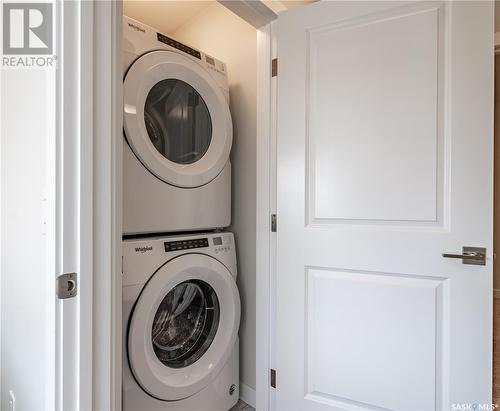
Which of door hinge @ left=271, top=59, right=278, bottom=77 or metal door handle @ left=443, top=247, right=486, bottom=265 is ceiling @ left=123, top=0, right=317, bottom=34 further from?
metal door handle @ left=443, top=247, right=486, bottom=265

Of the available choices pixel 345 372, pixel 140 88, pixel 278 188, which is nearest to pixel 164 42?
pixel 140 88

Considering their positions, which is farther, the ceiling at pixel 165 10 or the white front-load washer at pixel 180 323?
the ceiling at pixel 165 10

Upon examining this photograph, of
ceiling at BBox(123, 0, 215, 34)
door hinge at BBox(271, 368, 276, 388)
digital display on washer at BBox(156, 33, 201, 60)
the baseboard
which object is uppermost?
ceiling at BBox(123, 0, 215, 34)

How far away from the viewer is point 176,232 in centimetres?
144

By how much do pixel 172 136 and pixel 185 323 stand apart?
88 centimetres

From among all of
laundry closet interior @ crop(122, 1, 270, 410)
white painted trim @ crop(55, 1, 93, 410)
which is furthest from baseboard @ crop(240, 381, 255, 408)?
white painted trim @ crop(55, 1, 93, 410)

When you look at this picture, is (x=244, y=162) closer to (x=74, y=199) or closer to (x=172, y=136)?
(x=172, y=136)

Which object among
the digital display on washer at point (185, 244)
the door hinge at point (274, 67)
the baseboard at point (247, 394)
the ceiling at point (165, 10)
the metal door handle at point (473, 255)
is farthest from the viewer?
the ceiling at point (165, 10)

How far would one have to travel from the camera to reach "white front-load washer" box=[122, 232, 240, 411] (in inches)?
46.8

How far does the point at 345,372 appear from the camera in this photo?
1.37 m

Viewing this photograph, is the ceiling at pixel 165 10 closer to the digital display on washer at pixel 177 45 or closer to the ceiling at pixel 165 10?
the ceiling at pixel 165 10

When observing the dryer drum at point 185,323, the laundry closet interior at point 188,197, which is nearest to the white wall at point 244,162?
the laundry closet interior at point 188,197

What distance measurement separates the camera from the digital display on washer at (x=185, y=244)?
1.33 metres

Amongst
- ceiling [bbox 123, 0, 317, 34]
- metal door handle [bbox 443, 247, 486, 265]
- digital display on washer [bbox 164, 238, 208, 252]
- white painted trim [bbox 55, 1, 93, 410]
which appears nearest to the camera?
white painted trim [bbox 55, 1, 93, 410]
